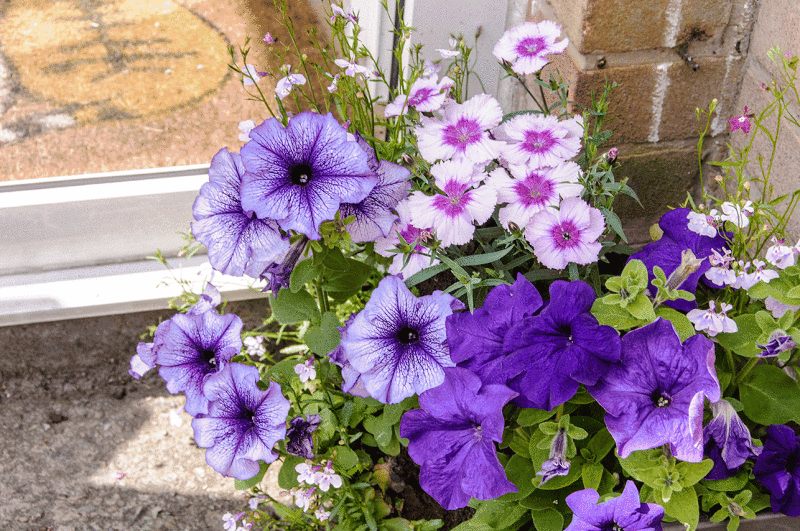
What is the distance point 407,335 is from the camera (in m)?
0.89

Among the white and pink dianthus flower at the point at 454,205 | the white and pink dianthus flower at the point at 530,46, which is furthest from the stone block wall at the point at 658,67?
the white and pink dianthus flower at the point at 454,205

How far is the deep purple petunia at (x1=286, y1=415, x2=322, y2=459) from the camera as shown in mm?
960

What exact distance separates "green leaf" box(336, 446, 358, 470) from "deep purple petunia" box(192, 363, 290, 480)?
9.5 inches

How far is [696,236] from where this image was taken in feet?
2.95

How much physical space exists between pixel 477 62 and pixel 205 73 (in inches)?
23.9

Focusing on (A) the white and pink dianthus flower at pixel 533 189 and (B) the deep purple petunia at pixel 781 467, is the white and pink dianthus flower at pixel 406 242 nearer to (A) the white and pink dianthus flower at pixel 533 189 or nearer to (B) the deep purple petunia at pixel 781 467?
(A) the white and pink dianthus flower at pixel 533 189

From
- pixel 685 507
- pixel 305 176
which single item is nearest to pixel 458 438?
pixel 685 507

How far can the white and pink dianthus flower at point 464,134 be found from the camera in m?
0.91

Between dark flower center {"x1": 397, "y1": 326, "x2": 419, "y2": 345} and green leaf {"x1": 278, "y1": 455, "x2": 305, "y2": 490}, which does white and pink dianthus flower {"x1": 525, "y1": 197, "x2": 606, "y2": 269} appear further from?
green leaf {"x1": 278, "y1": 455, "x2": 305, "y2": 490}

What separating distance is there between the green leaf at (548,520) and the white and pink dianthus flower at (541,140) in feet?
1.45

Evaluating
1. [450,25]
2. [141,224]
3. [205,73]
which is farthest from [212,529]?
[450,25]

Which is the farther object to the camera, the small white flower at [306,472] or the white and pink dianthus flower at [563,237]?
the small white flower at [306,472]

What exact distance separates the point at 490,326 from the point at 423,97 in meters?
0.37

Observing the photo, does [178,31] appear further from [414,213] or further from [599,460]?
[599,460]
